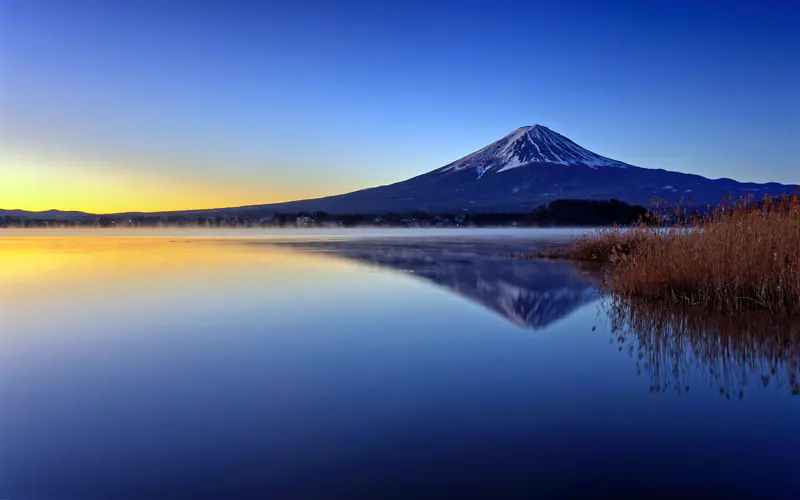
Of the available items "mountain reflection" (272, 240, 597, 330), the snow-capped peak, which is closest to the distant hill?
the snow-capped peak

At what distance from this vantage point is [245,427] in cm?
440

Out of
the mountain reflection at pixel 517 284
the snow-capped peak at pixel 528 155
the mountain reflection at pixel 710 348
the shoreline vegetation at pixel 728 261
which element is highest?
the snow-capped peak at pixel 528 155

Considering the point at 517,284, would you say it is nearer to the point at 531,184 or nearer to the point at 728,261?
the point at 728,261

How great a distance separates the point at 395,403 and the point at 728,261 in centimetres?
705

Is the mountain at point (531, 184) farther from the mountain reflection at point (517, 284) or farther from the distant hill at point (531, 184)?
the mountain reflection at point (517, 284)

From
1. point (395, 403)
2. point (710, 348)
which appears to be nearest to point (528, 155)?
point (710, 348)

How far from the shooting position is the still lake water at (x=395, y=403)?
11.6 ft

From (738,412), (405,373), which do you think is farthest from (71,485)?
(738,412)

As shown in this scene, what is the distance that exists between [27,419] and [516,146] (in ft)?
602

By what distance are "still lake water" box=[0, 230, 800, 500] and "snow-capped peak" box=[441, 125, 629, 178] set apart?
6270 inches

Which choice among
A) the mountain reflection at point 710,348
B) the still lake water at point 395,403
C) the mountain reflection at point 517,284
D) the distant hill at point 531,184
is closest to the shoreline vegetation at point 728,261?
the mountain reflection at point 710,348

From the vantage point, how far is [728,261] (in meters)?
9.60

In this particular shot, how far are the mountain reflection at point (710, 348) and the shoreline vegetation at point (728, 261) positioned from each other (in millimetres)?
575

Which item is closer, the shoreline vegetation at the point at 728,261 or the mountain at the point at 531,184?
the shoreline vegetation at the point at 728,261
